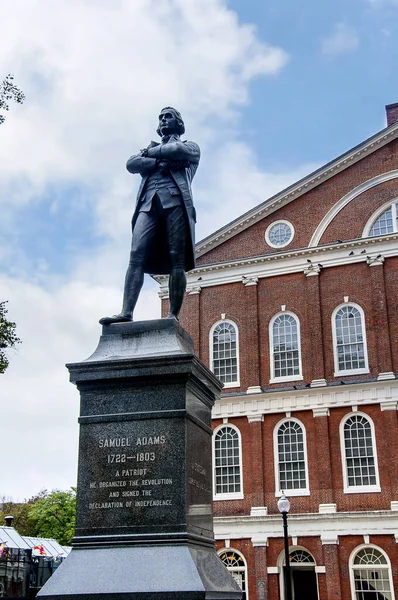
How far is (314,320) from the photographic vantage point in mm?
33188

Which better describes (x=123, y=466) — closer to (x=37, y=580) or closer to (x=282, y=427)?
(x=37, y=580)

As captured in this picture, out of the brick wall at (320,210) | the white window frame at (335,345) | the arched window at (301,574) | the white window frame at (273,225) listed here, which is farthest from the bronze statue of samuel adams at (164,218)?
the white window frame at (273,225)

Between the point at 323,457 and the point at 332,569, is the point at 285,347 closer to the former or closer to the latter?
the point at 323,457

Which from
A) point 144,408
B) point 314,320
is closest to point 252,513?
point 314,320

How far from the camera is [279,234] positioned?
3594 cm

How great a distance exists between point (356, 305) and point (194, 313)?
789 cm

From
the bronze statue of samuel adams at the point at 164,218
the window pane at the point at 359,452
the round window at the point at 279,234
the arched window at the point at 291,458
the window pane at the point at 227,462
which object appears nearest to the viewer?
the bronze statue of samuel adams at the point at 164,218

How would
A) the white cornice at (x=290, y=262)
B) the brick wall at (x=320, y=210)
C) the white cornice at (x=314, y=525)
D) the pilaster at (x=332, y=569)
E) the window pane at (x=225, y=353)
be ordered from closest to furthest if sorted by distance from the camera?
the pilaster at (x=332, y=569), the white cornice at (x=314, y=525), the white cornice at (x=290, y=262), the brick wall at (x=320, y=210), the window pane at (x=225, y=353)

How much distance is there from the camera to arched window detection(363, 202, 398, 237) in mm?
33438

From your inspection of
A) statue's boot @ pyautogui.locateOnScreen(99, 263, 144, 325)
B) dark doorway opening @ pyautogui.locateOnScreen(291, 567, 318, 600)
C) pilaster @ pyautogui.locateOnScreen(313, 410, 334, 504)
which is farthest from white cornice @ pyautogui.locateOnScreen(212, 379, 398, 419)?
statue's boot @ pyautogui.locateOnScreen(99, 263, 144, 325)

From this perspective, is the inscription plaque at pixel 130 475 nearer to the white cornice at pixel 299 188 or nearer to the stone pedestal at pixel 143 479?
the stone pedestal at pixel 143 479

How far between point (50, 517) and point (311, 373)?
4482 centimetres

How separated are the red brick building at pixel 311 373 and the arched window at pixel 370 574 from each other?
4 cm

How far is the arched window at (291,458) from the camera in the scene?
3128cm
